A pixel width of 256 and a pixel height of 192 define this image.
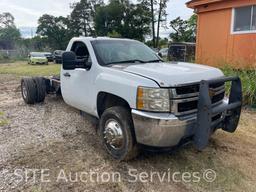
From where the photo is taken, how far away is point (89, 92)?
4.46 m

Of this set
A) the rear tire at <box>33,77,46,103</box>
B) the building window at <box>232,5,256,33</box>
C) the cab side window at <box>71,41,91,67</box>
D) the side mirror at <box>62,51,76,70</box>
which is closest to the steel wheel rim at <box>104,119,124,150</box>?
the side mirror at <box>62,51,76,70</box>

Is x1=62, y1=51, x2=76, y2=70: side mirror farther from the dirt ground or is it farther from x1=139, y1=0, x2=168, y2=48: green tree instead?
x1=139, y1=0, x2=168, y2=48: green tree

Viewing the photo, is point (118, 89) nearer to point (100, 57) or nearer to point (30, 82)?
point (100, 57)

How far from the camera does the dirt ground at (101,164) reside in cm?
327

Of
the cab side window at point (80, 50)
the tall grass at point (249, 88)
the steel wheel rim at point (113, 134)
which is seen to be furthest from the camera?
the tall grass at point (249, 88)

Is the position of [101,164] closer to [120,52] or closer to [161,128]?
[161,128]

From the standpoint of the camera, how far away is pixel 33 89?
23.6 ft

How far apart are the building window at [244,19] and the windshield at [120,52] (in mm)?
6452

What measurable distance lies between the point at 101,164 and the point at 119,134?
54 cm

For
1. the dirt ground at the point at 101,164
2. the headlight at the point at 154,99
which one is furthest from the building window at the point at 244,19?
the headlight at the point at 154,99

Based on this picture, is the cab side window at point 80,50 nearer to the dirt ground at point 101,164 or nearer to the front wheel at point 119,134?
the dirt ground at point 101,164

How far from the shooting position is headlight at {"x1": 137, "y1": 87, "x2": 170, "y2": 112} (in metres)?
3.21

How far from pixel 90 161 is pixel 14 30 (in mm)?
86292

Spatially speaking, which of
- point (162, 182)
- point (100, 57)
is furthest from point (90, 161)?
point (100, 57)
